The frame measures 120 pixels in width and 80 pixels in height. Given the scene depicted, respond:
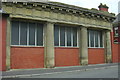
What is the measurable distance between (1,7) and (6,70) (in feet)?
17.0

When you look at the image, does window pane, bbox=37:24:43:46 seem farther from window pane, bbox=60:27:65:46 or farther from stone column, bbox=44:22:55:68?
window pane, bbox=60:27:65:46

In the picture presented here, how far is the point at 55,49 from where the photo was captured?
729 inches

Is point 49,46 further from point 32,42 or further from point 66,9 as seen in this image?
point 66,9

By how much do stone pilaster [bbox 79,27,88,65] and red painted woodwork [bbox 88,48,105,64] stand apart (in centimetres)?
99

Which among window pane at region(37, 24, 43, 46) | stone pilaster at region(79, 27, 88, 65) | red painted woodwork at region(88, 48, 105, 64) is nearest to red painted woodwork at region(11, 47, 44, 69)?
window pane at region(37, 24, 43, 46)

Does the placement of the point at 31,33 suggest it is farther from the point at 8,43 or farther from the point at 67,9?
the point at 67,9

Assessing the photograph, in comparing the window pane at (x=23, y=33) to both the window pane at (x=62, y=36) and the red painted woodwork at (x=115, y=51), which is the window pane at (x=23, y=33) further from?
the red painted woodwork at (x=115, y=51)


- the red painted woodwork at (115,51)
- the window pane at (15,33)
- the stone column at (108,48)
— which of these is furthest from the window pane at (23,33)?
the red painted woodwork at (115,51)

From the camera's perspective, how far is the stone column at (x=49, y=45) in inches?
690

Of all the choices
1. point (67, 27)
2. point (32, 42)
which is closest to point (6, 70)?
point (32, 42)

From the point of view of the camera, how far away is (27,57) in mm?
16594

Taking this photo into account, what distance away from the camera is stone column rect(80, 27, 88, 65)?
20234 mm

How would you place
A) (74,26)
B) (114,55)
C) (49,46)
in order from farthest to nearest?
(114,55) < (74,26) < (49,46)

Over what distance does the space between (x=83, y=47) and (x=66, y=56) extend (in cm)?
234
